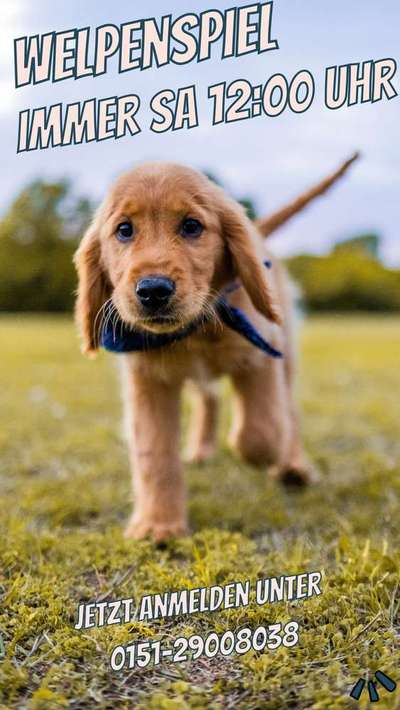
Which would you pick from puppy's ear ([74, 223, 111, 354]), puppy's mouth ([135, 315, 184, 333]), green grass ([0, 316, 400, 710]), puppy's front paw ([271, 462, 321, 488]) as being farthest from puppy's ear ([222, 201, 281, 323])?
puppy's front paw ([271, 462, 321, 488])

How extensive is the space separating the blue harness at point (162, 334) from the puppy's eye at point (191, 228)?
0.30 m

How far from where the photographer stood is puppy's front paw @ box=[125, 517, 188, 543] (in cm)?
293

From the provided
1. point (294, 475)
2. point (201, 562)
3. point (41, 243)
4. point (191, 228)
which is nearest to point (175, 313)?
point (191, 228)

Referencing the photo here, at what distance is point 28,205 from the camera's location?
3.57 meters

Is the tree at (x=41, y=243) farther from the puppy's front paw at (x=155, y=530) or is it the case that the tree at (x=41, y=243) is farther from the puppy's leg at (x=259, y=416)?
the puppy's front paw at (x=155, y=530)

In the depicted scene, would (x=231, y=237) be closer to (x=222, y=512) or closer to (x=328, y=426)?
(x=222, y=512)

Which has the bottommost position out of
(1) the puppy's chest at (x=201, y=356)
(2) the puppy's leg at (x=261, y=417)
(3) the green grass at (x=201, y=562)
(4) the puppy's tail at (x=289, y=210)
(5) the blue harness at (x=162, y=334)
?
(3) the green grass at (x=201, y=562)

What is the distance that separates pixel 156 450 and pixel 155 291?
0.90 meters

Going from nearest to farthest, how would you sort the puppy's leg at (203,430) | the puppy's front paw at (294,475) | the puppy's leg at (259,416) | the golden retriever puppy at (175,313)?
the golden retriever puppy at (175,313)
the puppy's leg at (259,416)
the puppy's front paw at (294,475)
the puppy's leg at (203,430)

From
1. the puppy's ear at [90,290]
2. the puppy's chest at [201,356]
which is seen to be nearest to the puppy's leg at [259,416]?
the puppy's chest at [201,356]

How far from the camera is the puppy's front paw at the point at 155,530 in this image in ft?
9.61

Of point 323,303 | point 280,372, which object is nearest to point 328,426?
point 280,372

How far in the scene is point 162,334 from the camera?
2795 millimetres

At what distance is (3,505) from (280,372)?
1.30m
